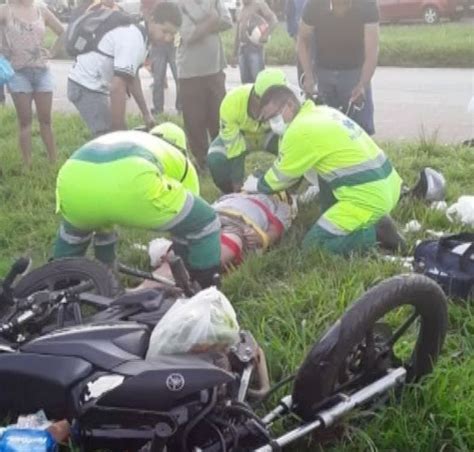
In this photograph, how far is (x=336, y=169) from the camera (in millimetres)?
4637

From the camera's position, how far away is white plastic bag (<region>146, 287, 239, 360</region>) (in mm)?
2715

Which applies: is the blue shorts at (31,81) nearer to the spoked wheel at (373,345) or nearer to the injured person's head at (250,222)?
the injured person's head at (250,222)

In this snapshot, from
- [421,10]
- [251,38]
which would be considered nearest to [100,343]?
[251,38]

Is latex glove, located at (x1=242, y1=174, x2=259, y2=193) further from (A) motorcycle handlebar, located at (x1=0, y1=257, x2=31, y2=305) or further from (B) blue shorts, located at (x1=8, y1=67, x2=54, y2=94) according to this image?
(B) blue shorts, located at (x1=8, y1=67, x2=54, y2=94)

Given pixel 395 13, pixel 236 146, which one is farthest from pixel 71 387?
pixel 395 13

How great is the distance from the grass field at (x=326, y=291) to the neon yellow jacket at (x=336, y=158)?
0.34 m

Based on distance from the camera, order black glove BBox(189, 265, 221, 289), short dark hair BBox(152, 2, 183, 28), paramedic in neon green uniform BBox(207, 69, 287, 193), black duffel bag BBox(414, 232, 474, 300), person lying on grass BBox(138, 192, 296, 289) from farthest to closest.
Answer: short dark hair BBox(152, 2, 183, 28) < paramedic in neon green uniform BBox(207, 69, 287, 193) < person lying on grass BBox(138, 192, 296, 289) < black glove BBox(189, 265, 221, 289) < black duffel bag BBox(414, 232, 474, 300)

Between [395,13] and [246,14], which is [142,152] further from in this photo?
[395,13]

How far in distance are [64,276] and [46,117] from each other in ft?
11.6

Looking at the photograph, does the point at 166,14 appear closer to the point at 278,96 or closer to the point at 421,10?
A: the point at 278,96

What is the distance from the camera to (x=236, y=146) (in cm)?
575

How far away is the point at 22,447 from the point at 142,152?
1.66 meters

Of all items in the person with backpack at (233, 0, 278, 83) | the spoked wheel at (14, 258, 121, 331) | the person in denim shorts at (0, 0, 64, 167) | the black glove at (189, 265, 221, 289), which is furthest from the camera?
the person with backpack at (233, 0, 278, 83)

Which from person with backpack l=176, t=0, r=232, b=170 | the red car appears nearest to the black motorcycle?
person with backpack l=176, t=0, r=232, b=170
